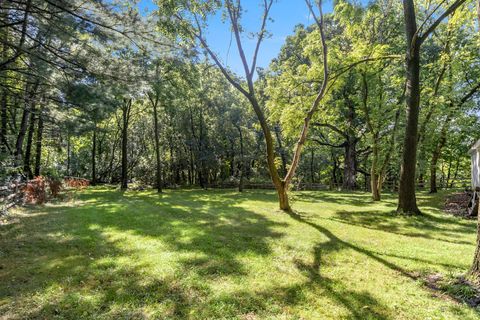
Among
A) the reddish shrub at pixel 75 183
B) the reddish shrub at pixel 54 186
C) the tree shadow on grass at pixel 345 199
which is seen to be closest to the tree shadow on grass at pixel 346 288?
the tree shadow on grass at pixel 345 199

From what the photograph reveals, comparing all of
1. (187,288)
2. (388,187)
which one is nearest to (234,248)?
(187,288)

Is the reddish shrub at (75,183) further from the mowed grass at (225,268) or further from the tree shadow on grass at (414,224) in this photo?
the tree shadow on grass at (414,224)

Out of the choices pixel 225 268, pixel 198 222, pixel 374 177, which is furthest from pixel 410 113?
pixel 225 268

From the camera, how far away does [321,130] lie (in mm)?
19203

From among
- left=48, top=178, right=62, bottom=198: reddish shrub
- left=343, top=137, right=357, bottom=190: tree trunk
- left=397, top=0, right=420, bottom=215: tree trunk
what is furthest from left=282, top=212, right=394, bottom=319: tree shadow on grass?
left=343, top=137, right=357, bottom=190: tree trunk

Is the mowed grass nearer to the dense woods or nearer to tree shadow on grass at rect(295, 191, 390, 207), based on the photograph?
the dense woods

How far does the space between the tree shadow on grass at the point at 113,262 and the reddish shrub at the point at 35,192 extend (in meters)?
2.51

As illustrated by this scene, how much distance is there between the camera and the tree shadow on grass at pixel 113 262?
3.19 m

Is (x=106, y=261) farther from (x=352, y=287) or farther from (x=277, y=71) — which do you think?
(x=277, y=71)

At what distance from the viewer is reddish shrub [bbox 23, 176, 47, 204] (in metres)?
9.99

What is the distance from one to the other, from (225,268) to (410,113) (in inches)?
306

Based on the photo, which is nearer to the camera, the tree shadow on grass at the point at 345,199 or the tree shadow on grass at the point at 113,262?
the tree shadow on grass at the point at 113,262

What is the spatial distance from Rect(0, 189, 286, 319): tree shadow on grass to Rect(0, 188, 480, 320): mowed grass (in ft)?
0.06

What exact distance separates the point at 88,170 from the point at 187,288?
93.1 ft
